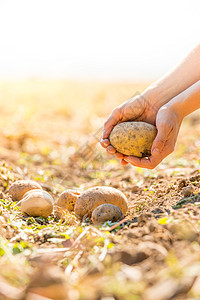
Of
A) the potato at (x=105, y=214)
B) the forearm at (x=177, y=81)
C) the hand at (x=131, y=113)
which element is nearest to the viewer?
the potato at (x=105, y=214)

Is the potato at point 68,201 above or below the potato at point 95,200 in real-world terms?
below

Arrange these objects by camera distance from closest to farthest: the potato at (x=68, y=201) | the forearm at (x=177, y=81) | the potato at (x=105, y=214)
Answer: the potato at (x=105, y=214) < the potato at (x=68, y=201) < the forearm at (x=177, y=81)

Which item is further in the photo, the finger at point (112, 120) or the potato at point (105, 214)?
the finger at point (112, 120)

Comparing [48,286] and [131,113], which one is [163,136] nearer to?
[131,113]

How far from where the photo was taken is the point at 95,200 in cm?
286

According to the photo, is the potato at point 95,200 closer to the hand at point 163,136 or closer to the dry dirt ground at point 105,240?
the dry dirt ground at point 105,240

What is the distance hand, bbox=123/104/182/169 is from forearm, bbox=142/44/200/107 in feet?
1.77

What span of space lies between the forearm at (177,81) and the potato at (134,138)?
2.07 ft

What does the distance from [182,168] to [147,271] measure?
306cm

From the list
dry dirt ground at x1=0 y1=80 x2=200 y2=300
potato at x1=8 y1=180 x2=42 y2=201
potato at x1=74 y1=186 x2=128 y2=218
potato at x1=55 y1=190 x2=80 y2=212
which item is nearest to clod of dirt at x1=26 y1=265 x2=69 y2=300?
dry dirt ground at x1=0 y1=80 x2=200 y2=300

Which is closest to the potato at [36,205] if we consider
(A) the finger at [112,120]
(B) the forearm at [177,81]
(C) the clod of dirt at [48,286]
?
(A) the finger at [112,120]

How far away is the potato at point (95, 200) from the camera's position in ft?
9.36

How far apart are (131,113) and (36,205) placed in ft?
4.78

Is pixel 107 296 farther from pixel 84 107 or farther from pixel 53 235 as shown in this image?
pixel 84 107
